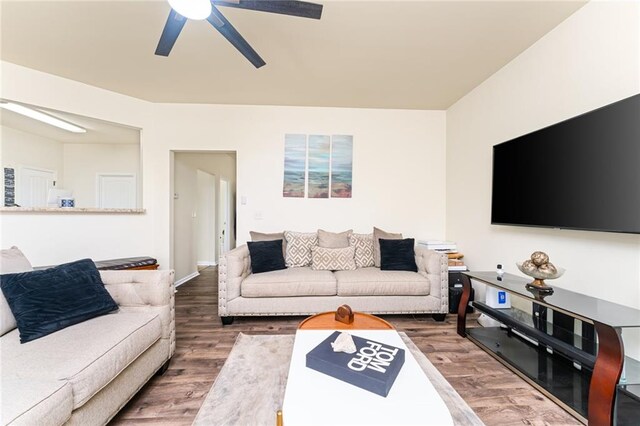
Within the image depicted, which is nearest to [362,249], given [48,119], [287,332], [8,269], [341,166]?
[341,166]

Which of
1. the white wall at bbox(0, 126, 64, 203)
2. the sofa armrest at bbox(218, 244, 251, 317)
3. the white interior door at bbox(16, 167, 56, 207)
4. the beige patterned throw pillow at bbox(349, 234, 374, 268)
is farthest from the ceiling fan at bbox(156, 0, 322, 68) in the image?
the white interior door at bbox(16, 167, 56, 207)

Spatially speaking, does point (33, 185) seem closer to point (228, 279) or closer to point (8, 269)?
point (8, 269)

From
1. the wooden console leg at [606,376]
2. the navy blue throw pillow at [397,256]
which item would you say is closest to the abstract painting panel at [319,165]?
the navy blue throw pillow at [397,256]

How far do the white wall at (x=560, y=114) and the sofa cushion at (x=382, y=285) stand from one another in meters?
0.89

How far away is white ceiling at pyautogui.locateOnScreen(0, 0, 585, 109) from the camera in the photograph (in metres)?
1.94

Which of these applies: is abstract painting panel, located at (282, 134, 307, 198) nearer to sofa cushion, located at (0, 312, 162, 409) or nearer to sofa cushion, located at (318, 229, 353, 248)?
sofa cushion, located at (318, 229, 353, 248)

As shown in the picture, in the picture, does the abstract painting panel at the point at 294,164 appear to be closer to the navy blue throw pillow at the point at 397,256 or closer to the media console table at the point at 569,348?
the navy blue throw pillow at the point at 397,256

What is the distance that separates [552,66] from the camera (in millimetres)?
2139

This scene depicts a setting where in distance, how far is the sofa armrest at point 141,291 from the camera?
70.4 inches

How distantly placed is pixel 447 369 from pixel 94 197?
6519 mm

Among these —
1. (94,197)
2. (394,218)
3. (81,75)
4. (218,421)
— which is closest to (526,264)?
(394,218)

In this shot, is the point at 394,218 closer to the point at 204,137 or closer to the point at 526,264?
the point at 526,264

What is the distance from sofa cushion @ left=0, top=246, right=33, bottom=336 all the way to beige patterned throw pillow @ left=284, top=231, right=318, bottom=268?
214 cm

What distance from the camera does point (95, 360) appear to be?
3.87 ft
